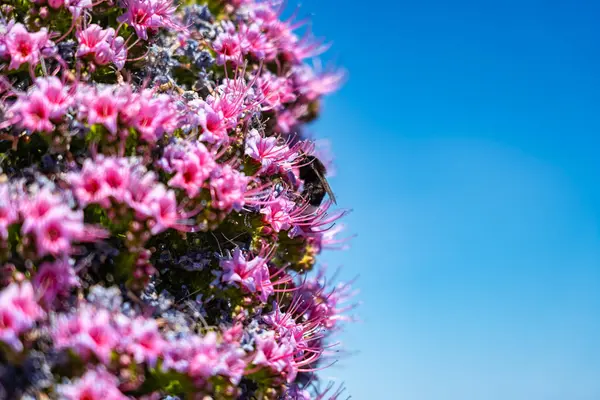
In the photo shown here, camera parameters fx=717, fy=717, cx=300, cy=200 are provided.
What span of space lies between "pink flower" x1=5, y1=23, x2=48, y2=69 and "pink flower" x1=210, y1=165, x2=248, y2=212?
4.16ft

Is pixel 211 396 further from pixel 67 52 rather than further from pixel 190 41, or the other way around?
pixel 190 41

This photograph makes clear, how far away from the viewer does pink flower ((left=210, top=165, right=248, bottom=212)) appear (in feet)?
13.3

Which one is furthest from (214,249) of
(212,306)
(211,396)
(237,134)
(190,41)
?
(190,41)

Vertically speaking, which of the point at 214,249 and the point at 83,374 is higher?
the point at 214,249

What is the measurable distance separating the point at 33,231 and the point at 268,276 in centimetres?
175

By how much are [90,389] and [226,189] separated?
138 centimetres

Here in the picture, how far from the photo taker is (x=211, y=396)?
387cm

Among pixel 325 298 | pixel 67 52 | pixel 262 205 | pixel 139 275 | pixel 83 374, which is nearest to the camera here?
pixel 83 374

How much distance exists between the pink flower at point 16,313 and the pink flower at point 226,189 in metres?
1.20

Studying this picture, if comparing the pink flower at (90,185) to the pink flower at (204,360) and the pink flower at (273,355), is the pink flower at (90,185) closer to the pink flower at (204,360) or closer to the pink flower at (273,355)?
the pink flower at (204,360)

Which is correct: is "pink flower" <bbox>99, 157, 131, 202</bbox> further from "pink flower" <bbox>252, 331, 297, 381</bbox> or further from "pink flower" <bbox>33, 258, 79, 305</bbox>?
"pink flower" <bbox>252, 331, 297, 381</bbox>

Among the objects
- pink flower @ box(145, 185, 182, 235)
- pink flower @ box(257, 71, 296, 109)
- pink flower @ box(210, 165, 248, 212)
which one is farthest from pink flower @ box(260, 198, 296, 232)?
pink flower @ box(145, 185, 182, 235)

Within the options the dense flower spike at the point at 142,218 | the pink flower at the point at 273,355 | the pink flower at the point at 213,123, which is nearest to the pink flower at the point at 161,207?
the dense flower spike at the point at 142,218

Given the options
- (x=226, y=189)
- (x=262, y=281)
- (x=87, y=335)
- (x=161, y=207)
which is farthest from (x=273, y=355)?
(x=87, y=335)
